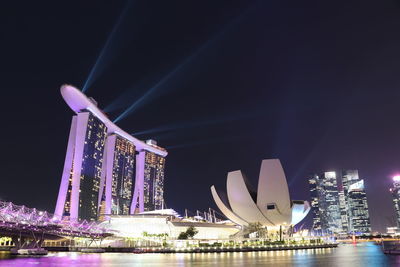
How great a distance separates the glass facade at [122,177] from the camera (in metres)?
118

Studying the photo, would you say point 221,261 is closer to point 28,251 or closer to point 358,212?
point 28,251

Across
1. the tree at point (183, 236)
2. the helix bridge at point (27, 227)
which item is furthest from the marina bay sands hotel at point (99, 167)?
the tree at point (183, 236)

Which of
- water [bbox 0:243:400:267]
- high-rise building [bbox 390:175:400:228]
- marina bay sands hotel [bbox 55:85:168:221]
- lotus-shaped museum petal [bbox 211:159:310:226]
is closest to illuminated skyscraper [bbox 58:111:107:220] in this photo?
marina bay sands hotel [bbox 55:85:168:221]

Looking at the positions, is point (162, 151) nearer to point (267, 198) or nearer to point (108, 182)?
point (108, 182)

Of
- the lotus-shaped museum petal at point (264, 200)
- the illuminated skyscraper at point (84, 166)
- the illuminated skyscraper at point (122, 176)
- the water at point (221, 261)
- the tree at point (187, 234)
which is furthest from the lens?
the illuminated skyscraper at point (122, 176)

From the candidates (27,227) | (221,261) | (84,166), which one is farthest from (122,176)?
(221,261)

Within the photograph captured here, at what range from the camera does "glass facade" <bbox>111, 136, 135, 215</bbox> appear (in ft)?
386

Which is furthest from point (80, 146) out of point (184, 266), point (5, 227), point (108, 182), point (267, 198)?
point (184, 266)

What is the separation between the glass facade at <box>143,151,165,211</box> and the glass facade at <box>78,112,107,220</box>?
38.3 meters

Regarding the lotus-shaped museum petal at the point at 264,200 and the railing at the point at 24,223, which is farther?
the lotus-shaped museum petal at the point at 264,200

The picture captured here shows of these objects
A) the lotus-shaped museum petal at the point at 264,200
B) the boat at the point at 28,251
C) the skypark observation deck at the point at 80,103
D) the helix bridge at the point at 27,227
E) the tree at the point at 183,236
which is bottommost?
the boat at the point at 28,251

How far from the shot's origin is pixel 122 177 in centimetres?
12381

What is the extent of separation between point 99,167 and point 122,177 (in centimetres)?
3025

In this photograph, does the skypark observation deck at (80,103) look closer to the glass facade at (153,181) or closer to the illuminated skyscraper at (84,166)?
the illuminated skyscraper at (84,166)
